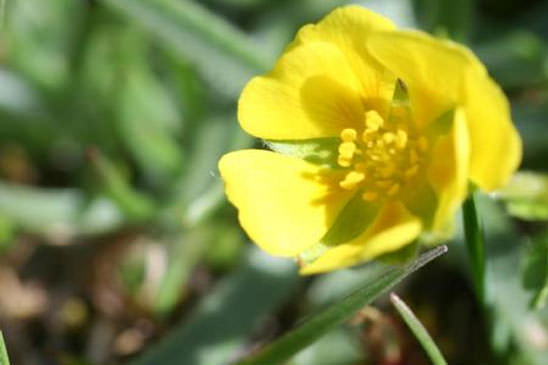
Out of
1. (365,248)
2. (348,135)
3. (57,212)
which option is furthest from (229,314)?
(365,248)

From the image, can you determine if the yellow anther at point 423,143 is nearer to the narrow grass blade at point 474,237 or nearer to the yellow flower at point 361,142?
the yellow flower at point 361,142

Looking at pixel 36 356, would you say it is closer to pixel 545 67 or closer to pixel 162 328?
pixel 162 328

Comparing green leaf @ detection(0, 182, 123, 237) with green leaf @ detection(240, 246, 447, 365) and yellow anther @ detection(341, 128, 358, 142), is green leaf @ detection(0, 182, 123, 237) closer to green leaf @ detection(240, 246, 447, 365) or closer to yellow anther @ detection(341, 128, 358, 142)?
Answer: green leaf @ detection(240, 246, 447, 365)

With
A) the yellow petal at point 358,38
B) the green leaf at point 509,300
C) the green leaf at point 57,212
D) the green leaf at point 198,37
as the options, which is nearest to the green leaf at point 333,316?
the yellow petal at point 358,38

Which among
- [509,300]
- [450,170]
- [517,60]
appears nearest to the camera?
[450,170]

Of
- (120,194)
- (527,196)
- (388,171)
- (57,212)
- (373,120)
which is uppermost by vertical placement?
(373,120)

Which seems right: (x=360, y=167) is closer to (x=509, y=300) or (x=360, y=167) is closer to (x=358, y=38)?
(x=358, y=38)

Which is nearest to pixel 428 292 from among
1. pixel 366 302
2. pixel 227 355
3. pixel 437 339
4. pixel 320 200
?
pixel 437 339

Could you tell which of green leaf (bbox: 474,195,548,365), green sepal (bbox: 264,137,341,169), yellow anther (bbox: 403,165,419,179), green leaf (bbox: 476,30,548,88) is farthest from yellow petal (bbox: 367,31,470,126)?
green leaf (bbox: 476,30,548,88)
